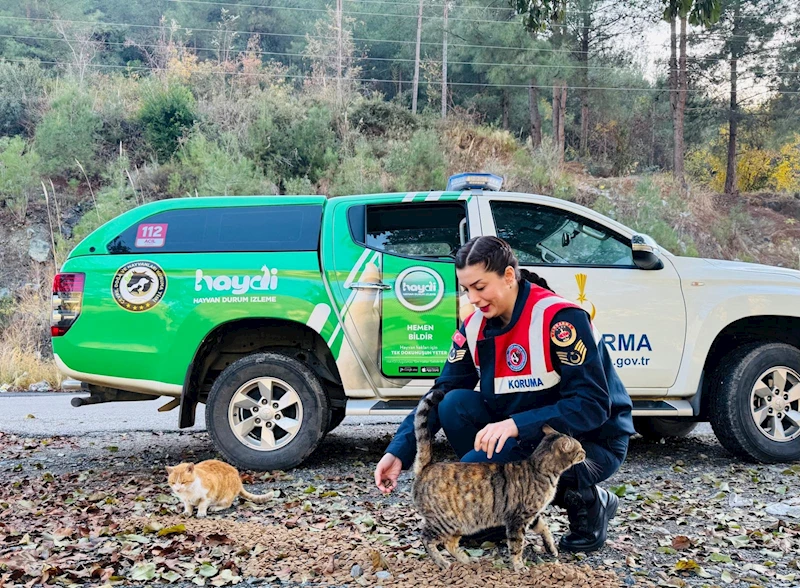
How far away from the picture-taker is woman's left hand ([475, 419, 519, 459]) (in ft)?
10.4

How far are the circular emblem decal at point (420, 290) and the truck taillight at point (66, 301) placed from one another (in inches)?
88.1

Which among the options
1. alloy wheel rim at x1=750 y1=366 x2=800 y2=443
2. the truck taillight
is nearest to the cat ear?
alloy wheel rim at x1=750 y1=366 x2=800 y2=443

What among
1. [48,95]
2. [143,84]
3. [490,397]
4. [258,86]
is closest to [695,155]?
[258,86]

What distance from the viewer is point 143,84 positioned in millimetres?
26953

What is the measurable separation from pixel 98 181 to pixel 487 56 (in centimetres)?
1435

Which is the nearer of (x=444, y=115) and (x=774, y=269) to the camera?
(x=774, y=269)

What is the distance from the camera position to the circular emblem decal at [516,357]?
3410 millimetres

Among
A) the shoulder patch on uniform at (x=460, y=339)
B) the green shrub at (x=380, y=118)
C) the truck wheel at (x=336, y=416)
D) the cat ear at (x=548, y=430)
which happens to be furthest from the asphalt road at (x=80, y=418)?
the green shrub at (x=380, y=118)

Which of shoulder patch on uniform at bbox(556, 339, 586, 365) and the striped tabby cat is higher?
shoulder patch on uniform at bbox(556, 339, 586, 365)

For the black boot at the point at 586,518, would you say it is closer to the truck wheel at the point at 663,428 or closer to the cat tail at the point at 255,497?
the cat tail at the point at 255,497

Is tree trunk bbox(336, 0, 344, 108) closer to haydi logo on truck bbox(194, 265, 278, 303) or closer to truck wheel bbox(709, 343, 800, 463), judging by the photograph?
haydi logo on truck bbox(194, 265, 278, 303)

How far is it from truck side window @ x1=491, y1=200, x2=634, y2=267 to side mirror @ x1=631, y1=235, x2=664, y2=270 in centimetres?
10

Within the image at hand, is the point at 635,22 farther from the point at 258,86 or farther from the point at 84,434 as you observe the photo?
the point at 84,434

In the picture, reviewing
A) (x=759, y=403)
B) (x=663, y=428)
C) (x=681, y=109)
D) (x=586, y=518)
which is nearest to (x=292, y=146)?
(x=681, y=109)
